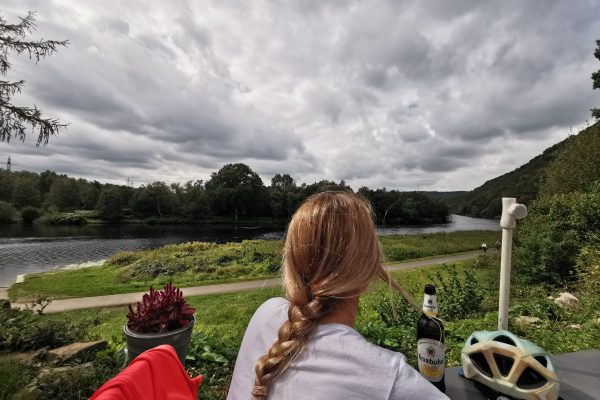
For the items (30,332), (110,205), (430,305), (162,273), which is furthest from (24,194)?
(430,305)

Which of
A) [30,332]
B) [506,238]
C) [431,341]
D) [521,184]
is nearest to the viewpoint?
[431,341]

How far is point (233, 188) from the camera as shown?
7344cm

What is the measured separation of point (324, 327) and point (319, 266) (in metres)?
0.22

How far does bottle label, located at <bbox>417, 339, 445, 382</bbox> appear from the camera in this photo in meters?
1.49

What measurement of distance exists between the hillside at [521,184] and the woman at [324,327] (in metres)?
21.6

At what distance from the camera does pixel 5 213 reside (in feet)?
192

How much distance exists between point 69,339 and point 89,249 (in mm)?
34162

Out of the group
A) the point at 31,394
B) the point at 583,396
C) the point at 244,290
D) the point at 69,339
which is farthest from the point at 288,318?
the point at 244,290

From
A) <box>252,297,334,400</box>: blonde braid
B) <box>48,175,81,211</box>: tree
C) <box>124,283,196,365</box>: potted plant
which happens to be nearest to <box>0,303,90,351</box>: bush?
<box>124,283,196,365</box>: potted plant

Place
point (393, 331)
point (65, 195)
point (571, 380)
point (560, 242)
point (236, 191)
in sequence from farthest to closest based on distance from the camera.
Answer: point (65, 195) < point (236, 191) < point (560, 242) < point (393, 331) < point (571, 380)

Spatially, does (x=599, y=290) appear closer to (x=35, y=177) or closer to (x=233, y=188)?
(x=233, y=188)

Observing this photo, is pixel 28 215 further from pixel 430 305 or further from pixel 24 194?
pixel 430 305

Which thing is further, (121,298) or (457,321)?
(121,298)

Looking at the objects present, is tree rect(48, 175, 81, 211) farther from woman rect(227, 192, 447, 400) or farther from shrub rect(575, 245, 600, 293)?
woman rect(227, 192, 447, 400)
